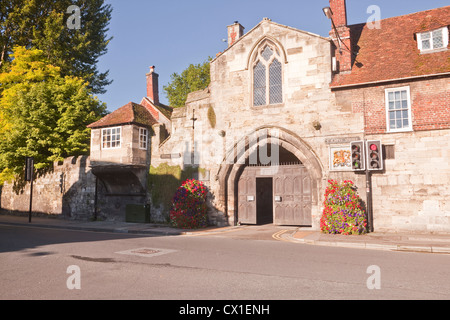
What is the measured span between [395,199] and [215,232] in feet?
25.7

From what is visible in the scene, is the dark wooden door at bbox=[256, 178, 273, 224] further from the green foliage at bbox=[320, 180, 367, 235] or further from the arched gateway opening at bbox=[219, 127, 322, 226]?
the green foliage at bbox=[320, 180, 367, 235]

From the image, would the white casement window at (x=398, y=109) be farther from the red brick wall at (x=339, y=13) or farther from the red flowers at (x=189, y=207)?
the red flowers at (x=189, y=207)

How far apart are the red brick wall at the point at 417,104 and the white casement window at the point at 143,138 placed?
1117 cm

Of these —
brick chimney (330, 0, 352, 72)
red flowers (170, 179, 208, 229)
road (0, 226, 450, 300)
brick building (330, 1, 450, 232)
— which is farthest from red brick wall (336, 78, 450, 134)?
red flowers (170, 179, 208, 229)

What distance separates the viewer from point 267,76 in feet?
57.5

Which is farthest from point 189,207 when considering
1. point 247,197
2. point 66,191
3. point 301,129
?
point 66,191

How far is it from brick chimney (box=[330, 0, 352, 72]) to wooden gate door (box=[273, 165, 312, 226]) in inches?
Answer: 210

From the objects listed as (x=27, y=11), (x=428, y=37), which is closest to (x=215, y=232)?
(x=428, y=37)

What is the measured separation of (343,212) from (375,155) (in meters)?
2.73

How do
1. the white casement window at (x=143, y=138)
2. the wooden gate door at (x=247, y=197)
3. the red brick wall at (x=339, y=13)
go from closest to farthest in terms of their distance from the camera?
1. the red brick wall at (x=339, y=13)
2. the wooden gate door at (x=247, y=197)
3. the white casement window at (x=143, y=138)

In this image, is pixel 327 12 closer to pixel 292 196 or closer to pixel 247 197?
pixel 292 196

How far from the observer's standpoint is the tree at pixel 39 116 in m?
23.1

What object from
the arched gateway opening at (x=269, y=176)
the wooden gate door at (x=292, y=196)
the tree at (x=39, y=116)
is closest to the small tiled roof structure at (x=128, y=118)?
the tree at (x=39, y=116)

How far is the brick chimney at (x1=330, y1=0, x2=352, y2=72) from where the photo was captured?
1600cm
